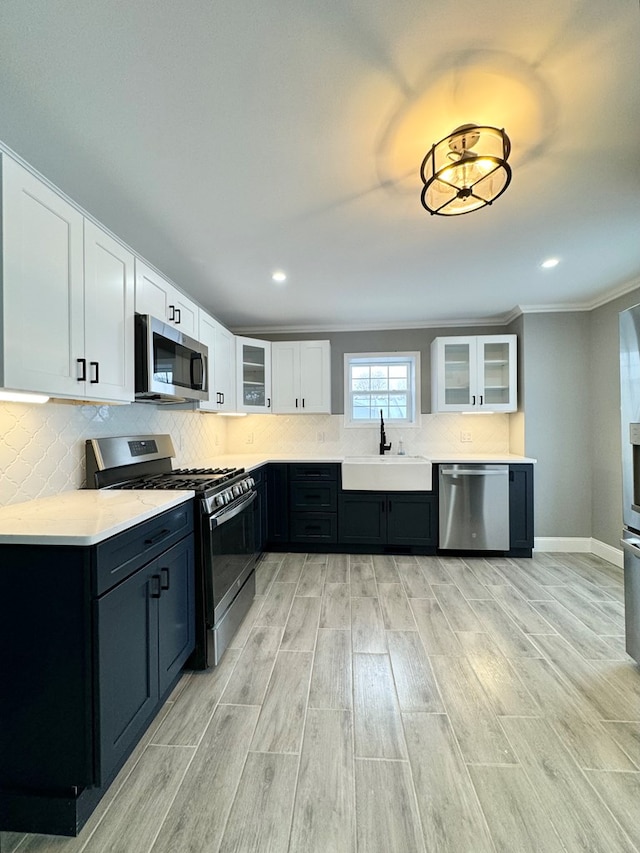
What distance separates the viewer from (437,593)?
111 inches

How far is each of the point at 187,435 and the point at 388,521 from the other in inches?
84.1

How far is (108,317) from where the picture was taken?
72.7 inches

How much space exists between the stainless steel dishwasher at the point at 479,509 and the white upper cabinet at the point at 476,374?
2.36 feet

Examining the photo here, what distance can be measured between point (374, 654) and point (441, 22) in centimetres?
264

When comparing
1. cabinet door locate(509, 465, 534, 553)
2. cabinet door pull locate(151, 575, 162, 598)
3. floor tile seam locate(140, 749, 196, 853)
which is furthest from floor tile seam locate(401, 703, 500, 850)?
cabinet door locate(509, 465, 534, 553)

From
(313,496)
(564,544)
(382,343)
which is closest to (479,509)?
(564,544)

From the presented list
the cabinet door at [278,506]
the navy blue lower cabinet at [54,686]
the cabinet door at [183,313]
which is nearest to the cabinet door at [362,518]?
the cabinet door at [278,506]

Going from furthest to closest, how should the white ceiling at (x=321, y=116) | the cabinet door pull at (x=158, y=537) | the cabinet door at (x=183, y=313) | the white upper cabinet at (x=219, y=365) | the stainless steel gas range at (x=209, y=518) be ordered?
the white upper cabinet at (x=219, y=365)
the cabinet door at (x=183, y=313)
the stainless steel gas range at (x=209, y=518)
the cabinet door pull at (x=158, y=537)
the white ceiling at (x=321, y=116)

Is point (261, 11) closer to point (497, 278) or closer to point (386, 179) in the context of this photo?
point (386, 179)

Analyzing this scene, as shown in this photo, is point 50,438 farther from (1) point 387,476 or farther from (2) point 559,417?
(2) point 559,417

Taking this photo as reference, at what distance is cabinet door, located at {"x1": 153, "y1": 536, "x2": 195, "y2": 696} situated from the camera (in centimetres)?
160

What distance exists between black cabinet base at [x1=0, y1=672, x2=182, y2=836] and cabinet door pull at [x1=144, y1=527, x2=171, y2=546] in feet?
→ 2.54

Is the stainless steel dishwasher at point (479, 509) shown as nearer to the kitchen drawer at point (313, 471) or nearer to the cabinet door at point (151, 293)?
the kitchen drawer at point (313, 471)

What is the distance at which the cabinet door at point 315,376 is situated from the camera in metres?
4.12
